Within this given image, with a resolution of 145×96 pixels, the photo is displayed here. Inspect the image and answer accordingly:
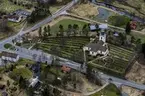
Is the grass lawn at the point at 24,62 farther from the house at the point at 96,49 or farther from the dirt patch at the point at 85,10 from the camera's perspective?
the dirt patch at the point at 85,10

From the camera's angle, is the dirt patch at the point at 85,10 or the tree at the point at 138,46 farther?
the dirt patch at the point at 85,10

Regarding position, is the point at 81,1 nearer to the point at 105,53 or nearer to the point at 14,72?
the point at 105,53

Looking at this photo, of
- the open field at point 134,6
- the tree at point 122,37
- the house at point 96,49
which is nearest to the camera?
the house at point 96,49

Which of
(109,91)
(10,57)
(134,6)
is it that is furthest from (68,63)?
(134,6)

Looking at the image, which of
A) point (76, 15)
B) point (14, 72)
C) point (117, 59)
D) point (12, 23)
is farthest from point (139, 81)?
point (12, 23)

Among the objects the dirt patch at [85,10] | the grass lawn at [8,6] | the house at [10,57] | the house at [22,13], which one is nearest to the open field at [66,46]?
the house at [10,57]

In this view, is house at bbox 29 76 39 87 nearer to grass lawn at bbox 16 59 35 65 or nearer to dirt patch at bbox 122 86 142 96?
grass lawn at bbox 16 59 35 65

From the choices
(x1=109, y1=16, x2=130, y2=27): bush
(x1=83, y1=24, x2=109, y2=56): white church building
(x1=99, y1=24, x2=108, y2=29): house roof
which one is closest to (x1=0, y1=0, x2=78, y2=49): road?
(x1=99, y1=24, x2=108, y2=29): house roof
